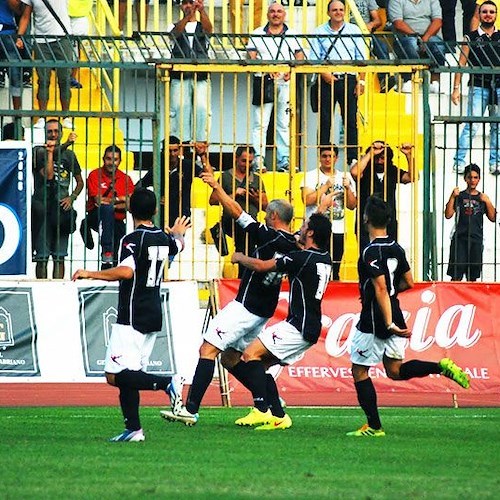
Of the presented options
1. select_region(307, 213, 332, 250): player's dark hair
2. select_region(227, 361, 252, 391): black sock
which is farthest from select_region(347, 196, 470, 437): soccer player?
select_region(227, 361, 252, 391): black sock

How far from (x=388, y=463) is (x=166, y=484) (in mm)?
1902

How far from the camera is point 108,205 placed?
18.1 metres

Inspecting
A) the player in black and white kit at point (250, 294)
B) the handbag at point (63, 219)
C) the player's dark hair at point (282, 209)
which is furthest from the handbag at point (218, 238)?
the player's dark hair at point (282, 209)

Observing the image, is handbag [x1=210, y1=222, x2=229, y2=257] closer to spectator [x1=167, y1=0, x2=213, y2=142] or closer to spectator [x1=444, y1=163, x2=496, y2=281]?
spectator [x1=167, y1=0, x2=213, y2=142]

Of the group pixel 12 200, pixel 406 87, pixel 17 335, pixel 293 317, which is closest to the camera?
pixel 293 317

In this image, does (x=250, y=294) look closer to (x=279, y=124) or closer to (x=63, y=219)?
(x=63, y=219)

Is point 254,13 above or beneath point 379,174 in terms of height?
above

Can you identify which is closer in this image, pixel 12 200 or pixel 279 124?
pixel 12 200

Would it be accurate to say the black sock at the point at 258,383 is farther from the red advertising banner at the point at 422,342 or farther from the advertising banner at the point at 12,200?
the advertising banner at the point at 12,200

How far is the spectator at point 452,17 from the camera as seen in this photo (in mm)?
24578

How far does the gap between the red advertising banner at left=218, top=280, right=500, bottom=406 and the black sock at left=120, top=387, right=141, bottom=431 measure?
5.21 meters

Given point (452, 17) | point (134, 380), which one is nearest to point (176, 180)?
point (134, 380)

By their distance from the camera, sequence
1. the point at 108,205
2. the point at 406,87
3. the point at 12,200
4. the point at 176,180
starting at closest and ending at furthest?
the point at 12,200 < the point at 108,205 < the point at 176,180 < the point at 406,87

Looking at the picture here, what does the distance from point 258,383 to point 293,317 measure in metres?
0.63
